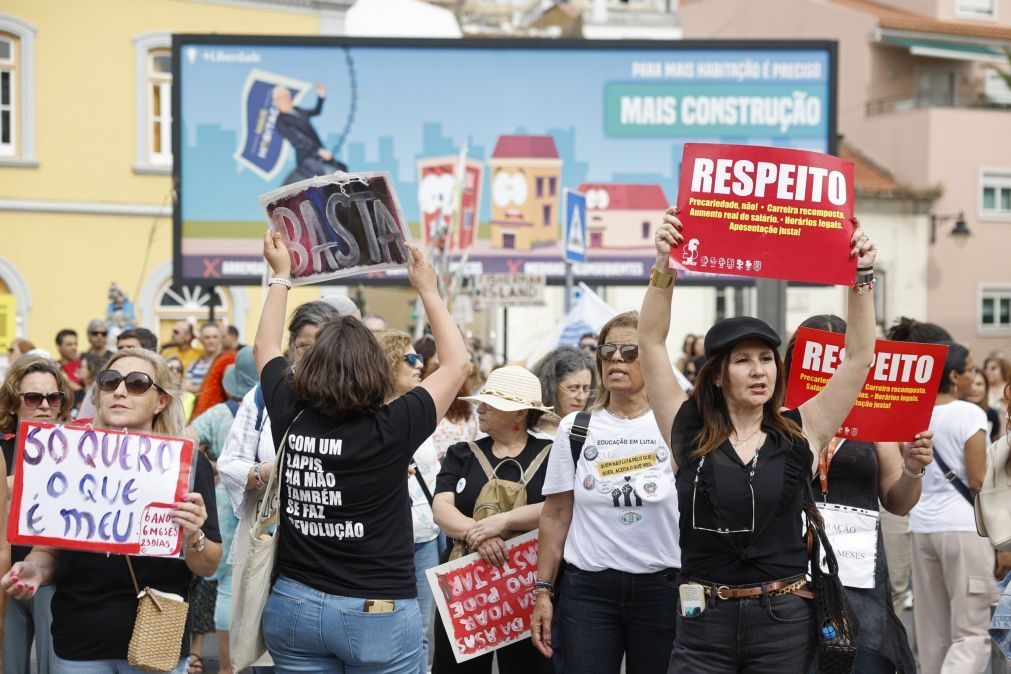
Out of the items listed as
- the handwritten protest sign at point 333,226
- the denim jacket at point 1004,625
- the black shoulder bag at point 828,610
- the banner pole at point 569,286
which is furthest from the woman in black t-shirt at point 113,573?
the banner pole at point 569,286

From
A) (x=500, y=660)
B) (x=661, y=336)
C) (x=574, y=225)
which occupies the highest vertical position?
(x=574, y=225)

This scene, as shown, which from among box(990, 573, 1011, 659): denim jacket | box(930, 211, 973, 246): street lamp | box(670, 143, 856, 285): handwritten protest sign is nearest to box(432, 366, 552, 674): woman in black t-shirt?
box(670, 143, 856, 285): handwritten protest sign

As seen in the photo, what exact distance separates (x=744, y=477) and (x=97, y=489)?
217 cm

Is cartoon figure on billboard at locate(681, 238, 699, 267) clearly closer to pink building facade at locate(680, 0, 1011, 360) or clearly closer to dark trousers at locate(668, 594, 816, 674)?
dark trousers at locate(668, 594, 816, 674)

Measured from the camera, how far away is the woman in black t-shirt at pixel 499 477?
5910mm

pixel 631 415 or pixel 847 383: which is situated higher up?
pixel 847 383

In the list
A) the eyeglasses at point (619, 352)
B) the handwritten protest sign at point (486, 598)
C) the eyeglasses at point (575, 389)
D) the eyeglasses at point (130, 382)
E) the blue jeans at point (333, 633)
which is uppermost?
the eyeglasses at point (619, 352)

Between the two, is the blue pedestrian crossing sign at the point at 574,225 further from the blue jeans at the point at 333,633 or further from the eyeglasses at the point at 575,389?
the blue jeans at the point at 333,633

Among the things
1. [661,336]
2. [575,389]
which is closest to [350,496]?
[661,336]

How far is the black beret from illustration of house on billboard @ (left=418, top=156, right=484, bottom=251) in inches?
603

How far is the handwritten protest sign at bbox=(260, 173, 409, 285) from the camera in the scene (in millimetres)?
5277

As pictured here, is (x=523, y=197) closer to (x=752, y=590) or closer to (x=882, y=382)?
(x=882, y=382)

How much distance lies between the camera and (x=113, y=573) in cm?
476

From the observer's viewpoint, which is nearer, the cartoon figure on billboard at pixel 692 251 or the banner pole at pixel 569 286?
the cartoon figure on billboard at pixel 692 251
